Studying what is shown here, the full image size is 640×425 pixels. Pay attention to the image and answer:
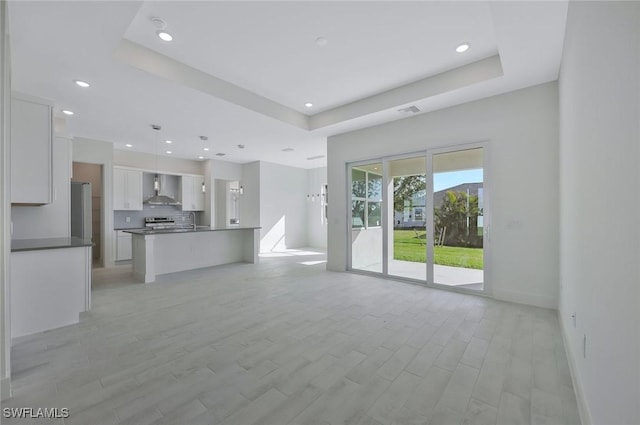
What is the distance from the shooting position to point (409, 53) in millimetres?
3430

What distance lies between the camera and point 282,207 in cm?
979

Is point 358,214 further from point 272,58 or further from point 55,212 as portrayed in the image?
point 55,212

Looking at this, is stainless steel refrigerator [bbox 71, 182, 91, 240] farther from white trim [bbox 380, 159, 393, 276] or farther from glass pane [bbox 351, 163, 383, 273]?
white trim [bbox 380, 159, 393, 276]

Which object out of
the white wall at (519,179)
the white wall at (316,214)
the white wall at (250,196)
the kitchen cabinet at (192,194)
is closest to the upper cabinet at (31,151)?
the kitchen cabinet at (192,194)

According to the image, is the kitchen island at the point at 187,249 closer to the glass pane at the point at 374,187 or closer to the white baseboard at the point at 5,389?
the glass pane at the point at 374,187

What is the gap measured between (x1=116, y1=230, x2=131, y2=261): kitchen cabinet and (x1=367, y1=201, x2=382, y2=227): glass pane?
6196mm

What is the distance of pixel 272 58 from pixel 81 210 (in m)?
5.84

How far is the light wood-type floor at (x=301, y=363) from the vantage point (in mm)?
1782

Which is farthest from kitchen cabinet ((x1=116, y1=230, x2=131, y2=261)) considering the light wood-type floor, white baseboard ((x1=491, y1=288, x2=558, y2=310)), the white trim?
white baseboard ((x1=491, y1=288, x2=558, y2=310))

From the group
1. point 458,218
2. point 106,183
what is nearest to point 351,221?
point 458,218

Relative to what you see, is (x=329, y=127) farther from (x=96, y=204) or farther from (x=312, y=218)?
(x=96, y=204)

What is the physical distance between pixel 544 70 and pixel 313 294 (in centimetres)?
427

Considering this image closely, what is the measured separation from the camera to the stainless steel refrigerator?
6195 millimetres

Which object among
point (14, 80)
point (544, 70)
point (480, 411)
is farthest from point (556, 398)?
point (14, 80)
